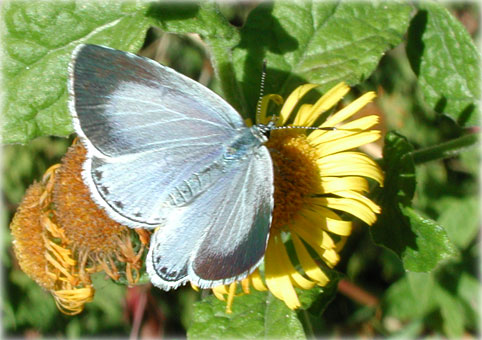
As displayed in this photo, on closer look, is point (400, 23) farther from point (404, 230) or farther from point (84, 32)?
point (84, 32)

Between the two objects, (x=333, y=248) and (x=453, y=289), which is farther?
(x=453, y=289)

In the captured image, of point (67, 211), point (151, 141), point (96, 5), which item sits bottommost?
point (67, 211)

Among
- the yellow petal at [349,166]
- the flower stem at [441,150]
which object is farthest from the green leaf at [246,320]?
the flower stem at [441,150]

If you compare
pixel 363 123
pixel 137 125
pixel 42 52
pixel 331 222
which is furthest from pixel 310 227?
pixel 42 52

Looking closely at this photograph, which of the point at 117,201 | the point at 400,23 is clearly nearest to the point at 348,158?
the point at 400,23

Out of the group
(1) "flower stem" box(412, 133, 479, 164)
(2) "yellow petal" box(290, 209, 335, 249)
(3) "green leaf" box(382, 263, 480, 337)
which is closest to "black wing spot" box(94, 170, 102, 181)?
(2) "yellow petal" box(290, 209, 335, 249)

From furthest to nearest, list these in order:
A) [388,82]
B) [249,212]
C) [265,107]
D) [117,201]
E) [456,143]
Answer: [388,82], [456,143], [265,107], [117,201], [249,212]

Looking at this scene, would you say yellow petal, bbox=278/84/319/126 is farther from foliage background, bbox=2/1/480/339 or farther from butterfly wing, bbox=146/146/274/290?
butterfly wing, bbox=146/146/274/290
